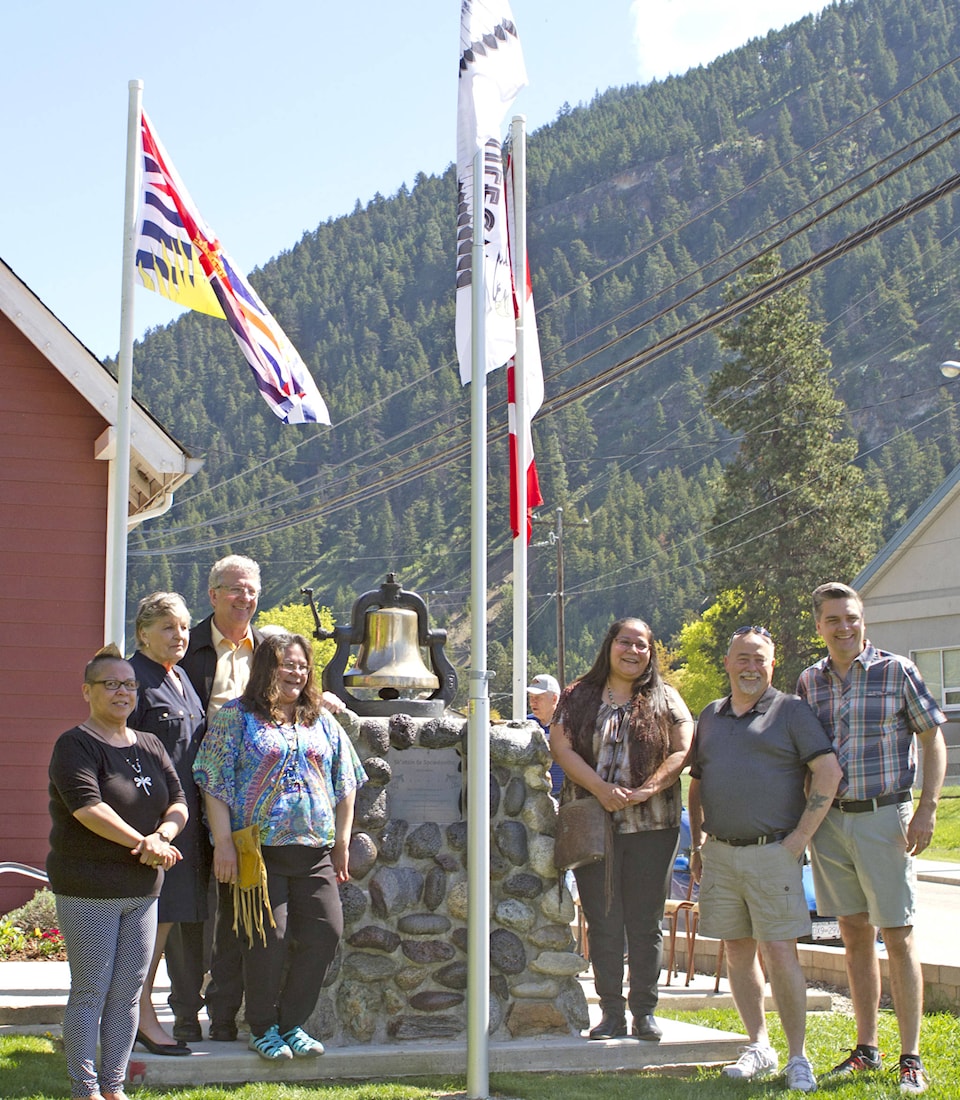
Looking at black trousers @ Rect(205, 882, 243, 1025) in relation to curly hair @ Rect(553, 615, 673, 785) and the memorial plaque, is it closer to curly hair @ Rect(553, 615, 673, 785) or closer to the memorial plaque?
the memorial plaque

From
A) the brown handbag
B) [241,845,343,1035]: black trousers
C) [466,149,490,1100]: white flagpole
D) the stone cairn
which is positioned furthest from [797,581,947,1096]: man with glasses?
[241,845,343,1035]: black trousers

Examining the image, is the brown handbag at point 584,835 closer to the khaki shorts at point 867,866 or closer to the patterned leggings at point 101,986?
the khaki shorts at point 867,866

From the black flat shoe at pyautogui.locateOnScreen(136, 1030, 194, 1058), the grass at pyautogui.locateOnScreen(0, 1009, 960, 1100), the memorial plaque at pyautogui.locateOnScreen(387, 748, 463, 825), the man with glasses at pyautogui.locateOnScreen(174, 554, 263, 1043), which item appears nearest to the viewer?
the grass at pyautogui.locateOnScreen(0, 1009, 960, 1100)

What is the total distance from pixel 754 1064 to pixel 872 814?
1.16 metres

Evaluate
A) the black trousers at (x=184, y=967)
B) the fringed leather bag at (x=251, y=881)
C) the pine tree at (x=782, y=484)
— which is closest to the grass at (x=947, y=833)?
the black trousers at (x=184, y=967)

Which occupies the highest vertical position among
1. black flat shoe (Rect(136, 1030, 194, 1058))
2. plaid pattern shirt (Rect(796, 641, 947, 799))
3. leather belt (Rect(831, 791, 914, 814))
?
plaid pattern shirt (Rect(796, 641, 947, 799))

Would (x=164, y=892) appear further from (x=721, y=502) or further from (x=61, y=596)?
(x=721, y=502)

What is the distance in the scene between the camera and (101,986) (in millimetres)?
4863

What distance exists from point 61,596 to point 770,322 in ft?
131

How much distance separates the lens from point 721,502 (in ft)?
151

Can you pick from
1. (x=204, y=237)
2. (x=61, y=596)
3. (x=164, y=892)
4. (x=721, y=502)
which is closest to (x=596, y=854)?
(x=164, y=892)

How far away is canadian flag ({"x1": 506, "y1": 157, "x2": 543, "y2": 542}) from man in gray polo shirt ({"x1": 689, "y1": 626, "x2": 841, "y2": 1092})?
199 cm

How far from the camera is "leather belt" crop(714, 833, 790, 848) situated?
5.74 m

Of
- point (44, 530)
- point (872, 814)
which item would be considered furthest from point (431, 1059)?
point (44, 530)
